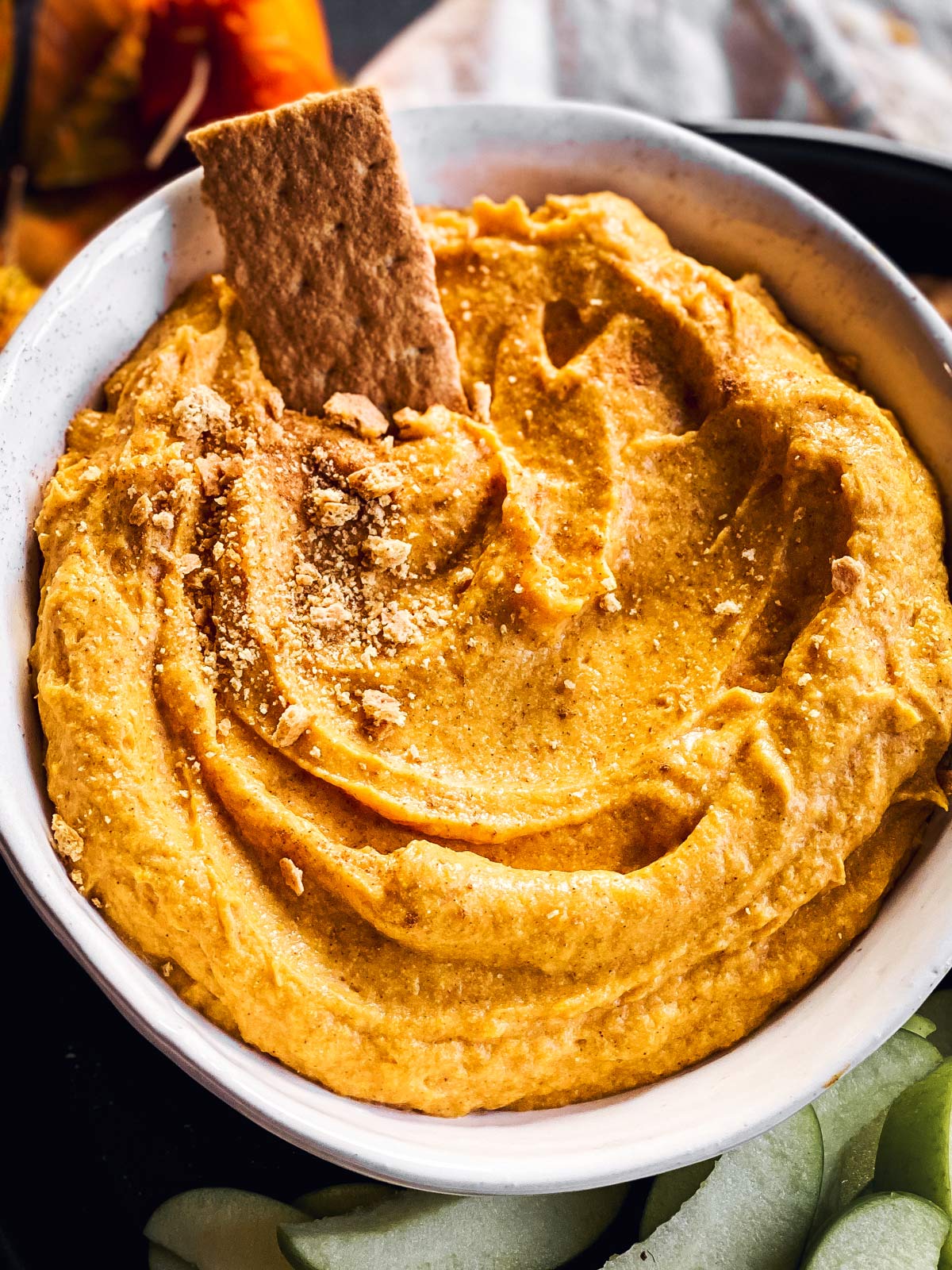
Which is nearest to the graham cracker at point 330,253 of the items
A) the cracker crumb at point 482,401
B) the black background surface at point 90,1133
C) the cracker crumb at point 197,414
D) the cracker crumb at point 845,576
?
the cracker crumb at point 482,401

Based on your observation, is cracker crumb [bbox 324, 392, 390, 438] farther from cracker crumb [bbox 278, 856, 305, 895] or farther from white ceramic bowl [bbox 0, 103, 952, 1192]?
cracker crumb [bbox 278, 856, 305, 895]

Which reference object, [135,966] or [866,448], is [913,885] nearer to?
[866,448]

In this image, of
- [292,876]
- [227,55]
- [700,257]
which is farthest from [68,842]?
[227,55]

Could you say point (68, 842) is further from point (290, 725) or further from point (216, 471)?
point (216, 471)

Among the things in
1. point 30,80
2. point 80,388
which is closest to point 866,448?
point 80,388

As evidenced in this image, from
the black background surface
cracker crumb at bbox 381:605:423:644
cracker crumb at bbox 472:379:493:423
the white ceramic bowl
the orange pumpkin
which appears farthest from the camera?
the orange pumpkin

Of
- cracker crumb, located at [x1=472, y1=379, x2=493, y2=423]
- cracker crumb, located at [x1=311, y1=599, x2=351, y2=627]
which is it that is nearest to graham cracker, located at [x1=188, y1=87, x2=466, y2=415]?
cracker crumb, located at [x1=472, y1=379, x2=493, y2=423]
